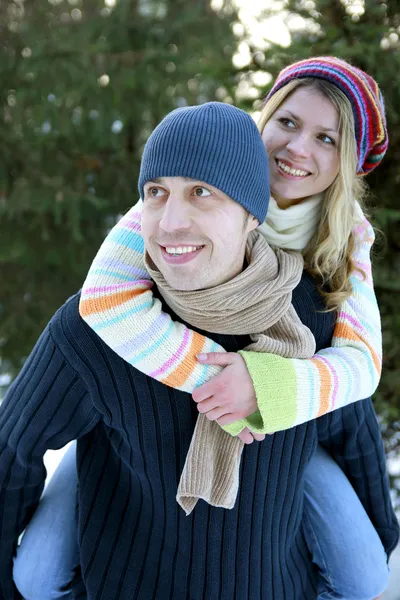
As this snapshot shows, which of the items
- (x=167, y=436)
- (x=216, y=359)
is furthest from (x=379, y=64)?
(x=167, y=436)

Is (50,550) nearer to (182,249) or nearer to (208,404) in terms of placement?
(208,404)

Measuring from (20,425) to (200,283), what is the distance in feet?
1.70

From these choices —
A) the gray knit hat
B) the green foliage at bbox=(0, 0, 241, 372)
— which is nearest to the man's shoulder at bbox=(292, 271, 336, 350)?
the gray knit hat

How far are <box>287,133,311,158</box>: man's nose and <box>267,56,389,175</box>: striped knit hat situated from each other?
13 centimetres

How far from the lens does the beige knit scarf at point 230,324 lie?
1.24 m

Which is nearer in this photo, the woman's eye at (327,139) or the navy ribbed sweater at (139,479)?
the navy ribbed sweater at (139,479)

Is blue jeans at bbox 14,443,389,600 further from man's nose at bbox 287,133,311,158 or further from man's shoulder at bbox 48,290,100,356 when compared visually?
man's nose at bbox 287,133,311,158

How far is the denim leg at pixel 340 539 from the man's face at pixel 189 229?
0.73m

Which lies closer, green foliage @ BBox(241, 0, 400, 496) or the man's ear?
the man's ear

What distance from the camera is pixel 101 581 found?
4.78ft

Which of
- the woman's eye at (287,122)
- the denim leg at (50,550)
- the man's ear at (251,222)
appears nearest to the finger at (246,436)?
the man's ear at (251,222)

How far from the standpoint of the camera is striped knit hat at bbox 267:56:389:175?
1.53 meters

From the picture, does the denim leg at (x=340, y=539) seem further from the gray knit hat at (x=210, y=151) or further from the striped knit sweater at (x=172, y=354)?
the gray knit hat at (x=210, y=151)

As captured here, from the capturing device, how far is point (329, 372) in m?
1.34
